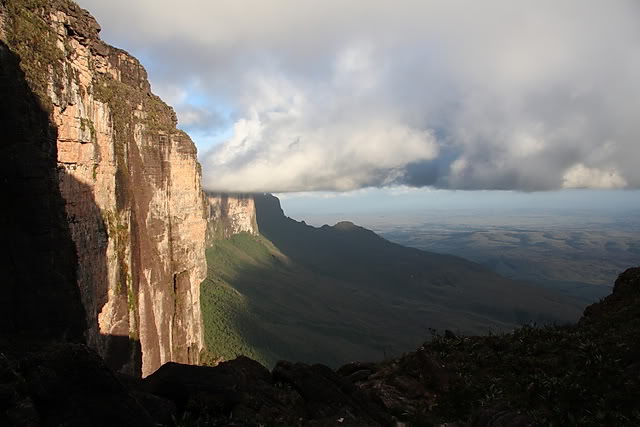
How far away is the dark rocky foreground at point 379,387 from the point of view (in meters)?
8.59

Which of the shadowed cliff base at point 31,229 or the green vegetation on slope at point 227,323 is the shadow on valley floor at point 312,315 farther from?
the shadowed cliff base at point 31,229

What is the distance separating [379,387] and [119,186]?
2835 centimetres

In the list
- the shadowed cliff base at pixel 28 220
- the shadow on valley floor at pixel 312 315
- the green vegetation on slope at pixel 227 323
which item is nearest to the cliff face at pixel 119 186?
the shadowed cliff base at pixel 28 220

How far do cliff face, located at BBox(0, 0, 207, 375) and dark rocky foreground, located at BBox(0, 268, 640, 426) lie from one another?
1453 cm

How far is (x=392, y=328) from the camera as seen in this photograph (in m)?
143

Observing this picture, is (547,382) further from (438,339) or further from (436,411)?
(438,339)

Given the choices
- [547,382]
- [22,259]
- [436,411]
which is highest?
[22,259]

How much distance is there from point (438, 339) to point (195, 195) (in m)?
37.4

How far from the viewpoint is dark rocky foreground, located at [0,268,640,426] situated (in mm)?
8594

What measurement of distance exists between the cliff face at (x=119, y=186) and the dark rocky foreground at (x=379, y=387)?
14534 millimetres

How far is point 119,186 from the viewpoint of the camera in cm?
3350

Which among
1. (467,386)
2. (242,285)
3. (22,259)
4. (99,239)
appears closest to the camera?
(467,386)

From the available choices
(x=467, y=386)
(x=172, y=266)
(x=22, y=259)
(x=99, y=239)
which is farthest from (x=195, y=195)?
(x=467, y=386)

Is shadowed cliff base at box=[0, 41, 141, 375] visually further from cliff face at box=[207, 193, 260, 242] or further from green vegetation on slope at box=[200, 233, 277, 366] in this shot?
cliff face at box=[207, 193, 260, 242]
